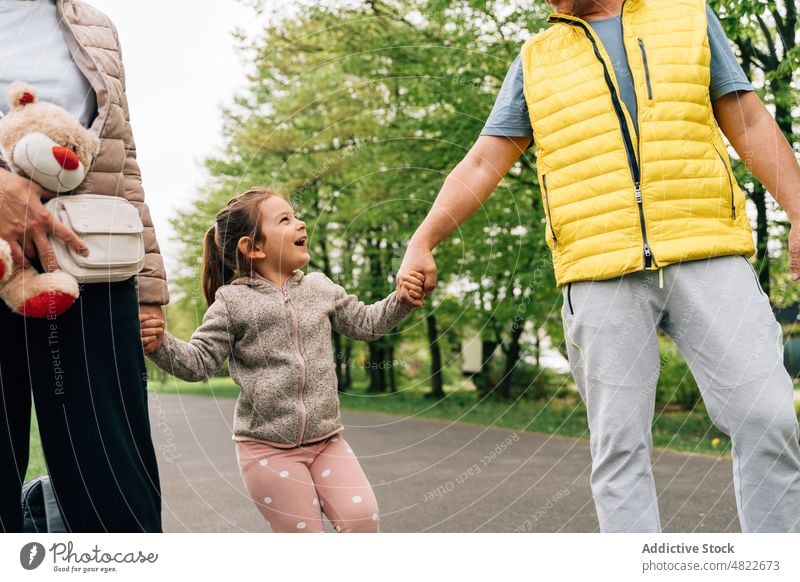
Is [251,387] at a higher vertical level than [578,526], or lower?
higher

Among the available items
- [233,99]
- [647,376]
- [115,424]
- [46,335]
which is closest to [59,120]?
[46,335]

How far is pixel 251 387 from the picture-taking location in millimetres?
2822

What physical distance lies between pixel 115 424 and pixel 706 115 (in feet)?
6.54

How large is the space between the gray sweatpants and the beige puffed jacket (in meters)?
1.31

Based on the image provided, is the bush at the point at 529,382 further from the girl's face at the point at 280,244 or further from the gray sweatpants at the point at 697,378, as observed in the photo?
the gray sweatpants at the point at 697,378

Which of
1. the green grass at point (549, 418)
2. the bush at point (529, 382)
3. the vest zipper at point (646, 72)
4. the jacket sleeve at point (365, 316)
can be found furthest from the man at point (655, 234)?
the bush at point (529, 382)

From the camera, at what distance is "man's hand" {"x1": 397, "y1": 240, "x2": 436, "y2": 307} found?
287 cm

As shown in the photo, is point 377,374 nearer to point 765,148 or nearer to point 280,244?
point 280,244

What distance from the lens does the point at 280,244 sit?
300 cm

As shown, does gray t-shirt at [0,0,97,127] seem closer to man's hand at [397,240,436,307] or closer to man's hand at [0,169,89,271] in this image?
man's hand at [0,169,89,271]

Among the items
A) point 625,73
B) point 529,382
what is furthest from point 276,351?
point 529,382

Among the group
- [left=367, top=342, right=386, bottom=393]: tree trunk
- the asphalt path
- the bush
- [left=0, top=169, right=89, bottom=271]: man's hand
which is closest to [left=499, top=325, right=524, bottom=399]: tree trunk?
the bush

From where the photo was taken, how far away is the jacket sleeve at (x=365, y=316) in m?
2.96
